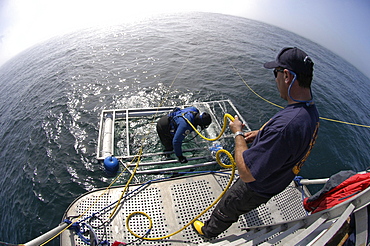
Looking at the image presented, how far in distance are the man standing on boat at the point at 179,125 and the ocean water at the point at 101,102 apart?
208cm

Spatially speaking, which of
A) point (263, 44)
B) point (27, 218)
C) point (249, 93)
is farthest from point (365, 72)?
point (27, 218)

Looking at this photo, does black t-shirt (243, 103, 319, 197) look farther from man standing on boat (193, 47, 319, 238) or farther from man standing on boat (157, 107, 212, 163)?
man standing on boat (157, 107, 212, 163)

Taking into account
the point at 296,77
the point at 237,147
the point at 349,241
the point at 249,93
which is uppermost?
the point at 296,77

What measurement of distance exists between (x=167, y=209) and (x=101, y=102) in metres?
6.40

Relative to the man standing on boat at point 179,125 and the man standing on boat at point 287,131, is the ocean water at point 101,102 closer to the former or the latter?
the man standing on boat at point 179,125

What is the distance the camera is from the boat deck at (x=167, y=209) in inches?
120

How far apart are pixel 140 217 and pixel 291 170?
2746mm

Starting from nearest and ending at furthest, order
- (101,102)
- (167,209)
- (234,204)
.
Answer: (234,204)
(167,209)
(101,102)

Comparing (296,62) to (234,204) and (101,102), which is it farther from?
(101,102)

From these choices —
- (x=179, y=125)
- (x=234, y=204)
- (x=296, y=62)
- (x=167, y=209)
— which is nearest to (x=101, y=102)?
(x=179, y=125)

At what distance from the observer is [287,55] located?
61.2 inches

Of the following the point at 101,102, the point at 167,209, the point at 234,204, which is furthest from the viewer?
the point at 101,102

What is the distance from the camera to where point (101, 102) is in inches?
318

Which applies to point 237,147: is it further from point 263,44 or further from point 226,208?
point 263,44
